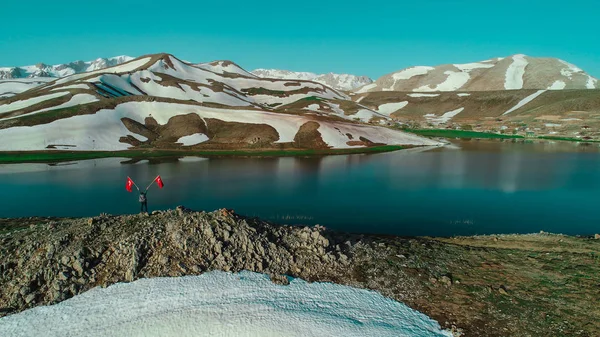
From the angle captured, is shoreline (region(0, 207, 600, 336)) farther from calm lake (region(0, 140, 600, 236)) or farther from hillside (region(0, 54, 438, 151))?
hillside (region(0, 54, 438, 151))

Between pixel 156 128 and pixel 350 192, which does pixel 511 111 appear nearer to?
pixel 156 128

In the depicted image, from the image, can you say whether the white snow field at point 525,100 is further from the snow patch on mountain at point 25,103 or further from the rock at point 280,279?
the snow patch on mountain at point 25,103

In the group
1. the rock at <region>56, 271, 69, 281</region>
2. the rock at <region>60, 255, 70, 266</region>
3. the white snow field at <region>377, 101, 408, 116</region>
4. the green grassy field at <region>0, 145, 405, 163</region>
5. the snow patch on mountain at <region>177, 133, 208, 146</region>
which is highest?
the white snow field at <region>377, 101, 408, 116</region>

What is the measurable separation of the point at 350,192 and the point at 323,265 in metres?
19.5

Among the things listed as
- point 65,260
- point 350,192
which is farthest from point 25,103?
point 65,260

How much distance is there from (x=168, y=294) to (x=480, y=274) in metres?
15.3

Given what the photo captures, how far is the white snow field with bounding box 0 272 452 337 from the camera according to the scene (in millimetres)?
12758

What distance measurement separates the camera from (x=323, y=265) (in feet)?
59.0

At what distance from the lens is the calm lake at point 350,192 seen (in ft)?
93.6

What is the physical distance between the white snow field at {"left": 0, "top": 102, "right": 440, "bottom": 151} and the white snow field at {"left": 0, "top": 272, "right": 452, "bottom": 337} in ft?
200

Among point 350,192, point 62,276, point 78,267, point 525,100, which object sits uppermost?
point 525,100

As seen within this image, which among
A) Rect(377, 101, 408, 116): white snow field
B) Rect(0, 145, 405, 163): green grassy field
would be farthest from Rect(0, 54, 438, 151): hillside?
Rect(377, 101, 408, 116): white snow field

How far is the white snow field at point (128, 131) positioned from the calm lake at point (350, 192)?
16.7m

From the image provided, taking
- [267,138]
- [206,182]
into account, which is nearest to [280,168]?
[206,182]
